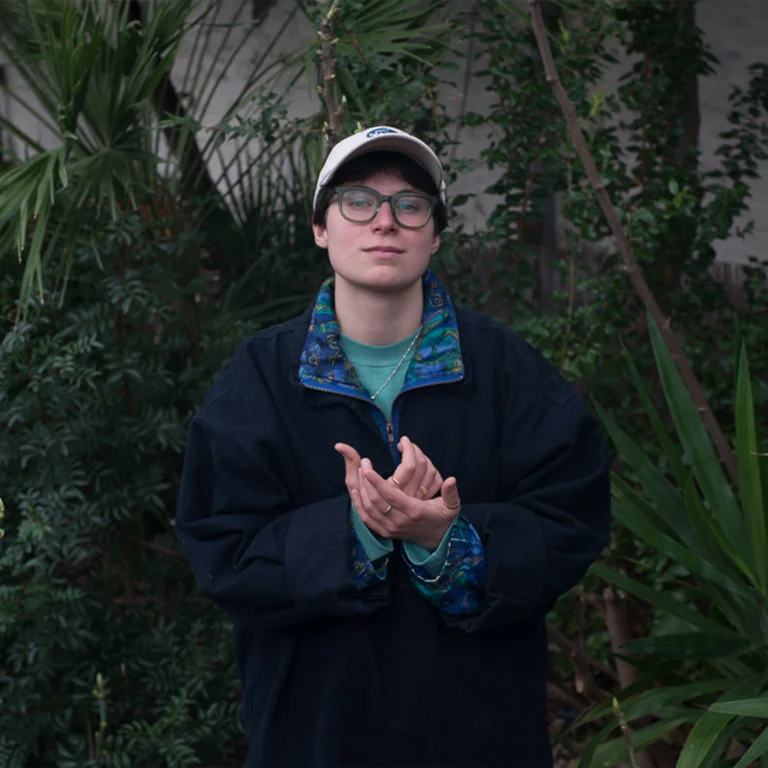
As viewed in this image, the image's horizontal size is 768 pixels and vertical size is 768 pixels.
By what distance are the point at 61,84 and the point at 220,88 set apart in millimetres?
3419

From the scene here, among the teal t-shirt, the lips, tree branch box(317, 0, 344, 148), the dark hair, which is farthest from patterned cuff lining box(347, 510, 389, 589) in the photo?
tree branch box(317, 0, 344, 148)

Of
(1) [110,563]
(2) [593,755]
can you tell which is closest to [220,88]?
(1) [110,563]

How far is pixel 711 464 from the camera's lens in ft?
10.4

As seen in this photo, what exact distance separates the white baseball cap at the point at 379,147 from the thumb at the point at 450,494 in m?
0.57

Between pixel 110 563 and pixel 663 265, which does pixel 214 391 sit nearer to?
pixel 110 563

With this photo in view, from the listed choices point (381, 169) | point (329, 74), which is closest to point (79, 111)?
point (329, 74)

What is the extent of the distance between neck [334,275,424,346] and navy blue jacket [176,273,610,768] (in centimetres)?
3

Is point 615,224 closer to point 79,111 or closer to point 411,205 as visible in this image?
point 411,205

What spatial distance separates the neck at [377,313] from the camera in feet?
6.81

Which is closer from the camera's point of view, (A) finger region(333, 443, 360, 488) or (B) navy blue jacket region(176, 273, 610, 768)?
(A) finger region(333, 443, 360, 488)

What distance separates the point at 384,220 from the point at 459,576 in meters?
0.60

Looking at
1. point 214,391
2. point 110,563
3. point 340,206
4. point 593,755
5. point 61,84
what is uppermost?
point 61,84

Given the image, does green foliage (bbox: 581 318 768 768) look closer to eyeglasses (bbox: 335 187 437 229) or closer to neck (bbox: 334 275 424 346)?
neck (bbox: 334 275 424 346)

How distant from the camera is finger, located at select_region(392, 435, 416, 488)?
184 cm
